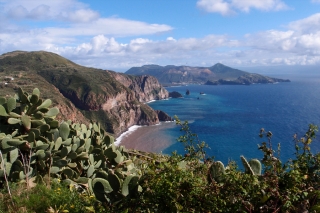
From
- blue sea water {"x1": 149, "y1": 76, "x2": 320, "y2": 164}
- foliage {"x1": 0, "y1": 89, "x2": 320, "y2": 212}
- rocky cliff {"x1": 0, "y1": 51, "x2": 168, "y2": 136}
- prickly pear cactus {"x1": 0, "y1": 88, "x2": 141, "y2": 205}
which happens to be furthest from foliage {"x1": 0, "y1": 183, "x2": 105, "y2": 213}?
rocky cliff {"x1": 0, "y1": 51, "x2": 168, "y2": 136}

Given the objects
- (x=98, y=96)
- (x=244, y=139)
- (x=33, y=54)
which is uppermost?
(x=33, y=54)

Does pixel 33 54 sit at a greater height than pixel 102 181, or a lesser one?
greater

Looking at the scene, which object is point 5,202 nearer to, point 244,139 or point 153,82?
point 244,139

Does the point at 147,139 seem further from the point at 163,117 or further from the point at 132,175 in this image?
the point at 132,175

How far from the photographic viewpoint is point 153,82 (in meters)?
181

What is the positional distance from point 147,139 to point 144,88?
9455cm

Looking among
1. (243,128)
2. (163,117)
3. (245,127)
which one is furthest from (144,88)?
(243,128)

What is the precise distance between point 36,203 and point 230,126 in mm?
84015

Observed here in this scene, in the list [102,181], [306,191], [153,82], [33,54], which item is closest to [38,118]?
[102,181]

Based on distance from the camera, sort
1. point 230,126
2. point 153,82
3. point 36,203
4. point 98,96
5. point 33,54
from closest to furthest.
Answer: point 36,203 → point 230,126 → point 98,96 → point 33,54 → point 153,82

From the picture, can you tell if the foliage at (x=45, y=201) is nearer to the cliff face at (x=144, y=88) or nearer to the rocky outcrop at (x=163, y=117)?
the rocky outcrop at (x=163, y=117)

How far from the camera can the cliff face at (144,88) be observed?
16512cm

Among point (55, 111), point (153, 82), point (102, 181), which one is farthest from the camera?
point (153, 82)

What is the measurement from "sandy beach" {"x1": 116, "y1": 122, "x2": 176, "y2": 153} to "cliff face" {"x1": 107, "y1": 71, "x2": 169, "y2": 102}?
62842 millimetres
